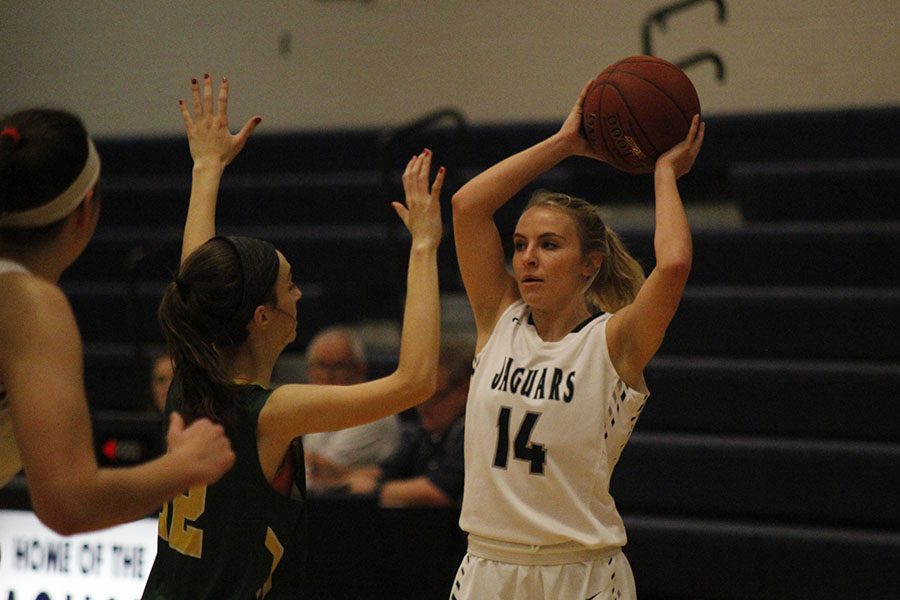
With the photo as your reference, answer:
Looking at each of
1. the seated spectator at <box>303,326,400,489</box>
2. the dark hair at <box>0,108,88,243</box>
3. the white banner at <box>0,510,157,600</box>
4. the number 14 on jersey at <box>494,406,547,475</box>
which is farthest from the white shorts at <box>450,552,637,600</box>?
the seated spectator at <box>303,326,400,489</box>

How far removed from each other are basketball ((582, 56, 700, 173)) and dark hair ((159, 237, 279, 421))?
1033 mm

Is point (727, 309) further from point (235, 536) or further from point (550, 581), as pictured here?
point (235, 536)

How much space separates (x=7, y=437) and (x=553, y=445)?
138 centimetres

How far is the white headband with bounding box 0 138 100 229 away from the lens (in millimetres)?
2123

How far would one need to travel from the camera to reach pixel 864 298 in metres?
5.69

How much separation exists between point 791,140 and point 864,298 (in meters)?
1.27

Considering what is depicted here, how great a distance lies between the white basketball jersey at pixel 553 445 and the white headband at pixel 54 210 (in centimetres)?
138

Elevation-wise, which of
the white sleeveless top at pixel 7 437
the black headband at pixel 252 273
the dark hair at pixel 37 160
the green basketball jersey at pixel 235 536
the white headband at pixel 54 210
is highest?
the dark hair at pixel 37 160

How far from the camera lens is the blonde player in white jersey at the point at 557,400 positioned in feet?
10.1

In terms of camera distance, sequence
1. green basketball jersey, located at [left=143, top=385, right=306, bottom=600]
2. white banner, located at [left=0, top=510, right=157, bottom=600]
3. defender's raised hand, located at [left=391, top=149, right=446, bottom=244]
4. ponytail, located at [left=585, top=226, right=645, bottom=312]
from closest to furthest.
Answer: green basketball jersey, located at [left=143, top=385, right=306, bottom=600]
defender's raised hand, located at [left=391, top=149, right=446, bottom=244]
ponytail, located at [left=585, top=226, right=645, bottom=312]
white banner, located at [left=0, top=510, right=157, bottom=600]

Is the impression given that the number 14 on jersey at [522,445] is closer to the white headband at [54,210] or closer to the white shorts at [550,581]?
the white shorts at [550,581]

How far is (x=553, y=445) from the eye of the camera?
10.2ft

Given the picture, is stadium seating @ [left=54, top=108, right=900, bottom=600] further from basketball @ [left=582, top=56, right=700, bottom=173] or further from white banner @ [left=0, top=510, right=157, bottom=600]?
basketball @ [left=582, top=56, right=700, bottom=173]

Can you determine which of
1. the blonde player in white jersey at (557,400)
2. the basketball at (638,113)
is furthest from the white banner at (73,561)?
the basketball at (638,113)
